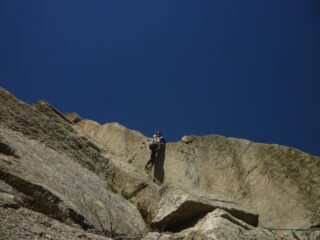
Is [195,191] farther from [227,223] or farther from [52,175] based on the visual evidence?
[52,175]

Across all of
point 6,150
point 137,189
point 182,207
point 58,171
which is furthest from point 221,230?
point 6,150

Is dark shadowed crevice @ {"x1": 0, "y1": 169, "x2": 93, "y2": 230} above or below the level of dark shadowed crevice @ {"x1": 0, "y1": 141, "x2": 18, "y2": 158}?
below

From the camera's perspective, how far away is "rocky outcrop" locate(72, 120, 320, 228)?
1353cm

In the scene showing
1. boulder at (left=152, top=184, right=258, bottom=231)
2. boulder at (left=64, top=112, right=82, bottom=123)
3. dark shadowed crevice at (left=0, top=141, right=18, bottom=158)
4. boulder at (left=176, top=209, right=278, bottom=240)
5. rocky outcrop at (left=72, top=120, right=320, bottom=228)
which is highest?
boulder at (left=64, top=112, right=82, bottom=123)

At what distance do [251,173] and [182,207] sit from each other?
5.10 m

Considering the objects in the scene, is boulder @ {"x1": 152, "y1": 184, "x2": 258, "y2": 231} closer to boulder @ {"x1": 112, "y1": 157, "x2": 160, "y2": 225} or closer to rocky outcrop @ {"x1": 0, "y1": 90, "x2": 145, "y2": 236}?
rocky outcrop @ {"x1": 0, "y1": 90, "x2": 145, "y2": 236}

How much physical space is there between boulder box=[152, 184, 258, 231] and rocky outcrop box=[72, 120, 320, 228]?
1352mm

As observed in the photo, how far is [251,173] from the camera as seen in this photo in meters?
14.8

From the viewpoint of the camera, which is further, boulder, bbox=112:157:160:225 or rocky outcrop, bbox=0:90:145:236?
boulder, bbox=112:157:160:225

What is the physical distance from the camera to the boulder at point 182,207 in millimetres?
10703

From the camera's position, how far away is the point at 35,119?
13.4 metres

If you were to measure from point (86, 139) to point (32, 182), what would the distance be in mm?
6418

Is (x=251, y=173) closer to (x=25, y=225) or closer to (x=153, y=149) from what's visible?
(x=153, y=149)

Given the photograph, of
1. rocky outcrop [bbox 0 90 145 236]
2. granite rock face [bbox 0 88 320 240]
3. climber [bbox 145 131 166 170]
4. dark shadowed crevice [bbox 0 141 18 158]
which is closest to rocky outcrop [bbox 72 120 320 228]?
granite rock face [bbox 0 88 320 240]
